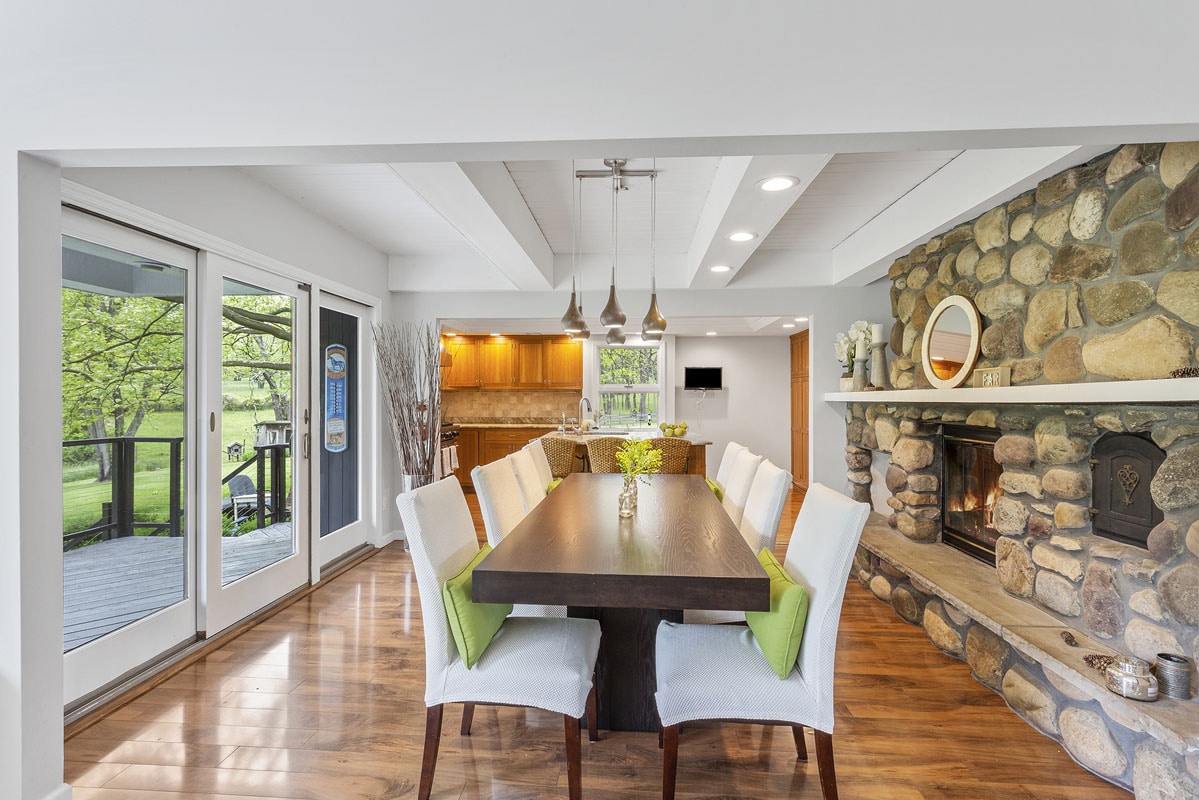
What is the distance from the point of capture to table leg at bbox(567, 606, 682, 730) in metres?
2.13

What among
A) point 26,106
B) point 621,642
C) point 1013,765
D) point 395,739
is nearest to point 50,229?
point 26,106

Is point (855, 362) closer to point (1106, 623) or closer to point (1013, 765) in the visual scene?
point (1106, 623)

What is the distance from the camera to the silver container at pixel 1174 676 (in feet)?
5.81

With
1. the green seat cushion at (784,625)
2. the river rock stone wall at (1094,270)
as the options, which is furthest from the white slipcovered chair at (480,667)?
the river rock stone wall at (1094,270)

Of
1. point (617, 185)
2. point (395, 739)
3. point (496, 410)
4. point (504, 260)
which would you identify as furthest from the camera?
point (496, 410)

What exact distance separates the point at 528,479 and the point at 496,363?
4.94 metres

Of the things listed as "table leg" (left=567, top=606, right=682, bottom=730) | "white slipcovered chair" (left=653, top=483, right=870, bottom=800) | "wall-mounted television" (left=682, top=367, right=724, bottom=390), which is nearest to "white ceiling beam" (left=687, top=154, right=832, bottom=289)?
"white slipcovered chair" (left=653, top=483, right=870, bottom=800)

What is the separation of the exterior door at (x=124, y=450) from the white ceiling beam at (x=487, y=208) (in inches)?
49.6

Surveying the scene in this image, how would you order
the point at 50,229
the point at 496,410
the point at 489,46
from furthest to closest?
the point at 496,410, the point at 50,229, the point at 489,46

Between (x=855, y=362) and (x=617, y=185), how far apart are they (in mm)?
2233

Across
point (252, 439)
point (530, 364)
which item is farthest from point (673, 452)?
point (530, 364)

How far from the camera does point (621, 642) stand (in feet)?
7.00

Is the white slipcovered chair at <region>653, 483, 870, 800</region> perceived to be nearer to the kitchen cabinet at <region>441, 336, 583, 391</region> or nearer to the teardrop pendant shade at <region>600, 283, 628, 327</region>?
the teardrop pendant shade at <region>600, 283, 628, 327</region>

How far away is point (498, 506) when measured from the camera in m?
2.46
